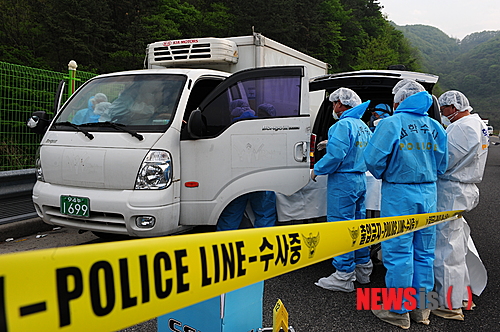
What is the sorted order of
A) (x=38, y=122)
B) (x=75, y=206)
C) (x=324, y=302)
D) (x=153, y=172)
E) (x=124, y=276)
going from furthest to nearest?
(x=38, y=122) → (x=75, y=206) → (x=153, y=172) → (x=324, y=302) → (x=124, y=276)

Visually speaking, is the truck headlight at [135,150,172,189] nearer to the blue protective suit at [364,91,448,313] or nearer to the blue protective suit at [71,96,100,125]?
the blue protective suit at [71,96,100,125]

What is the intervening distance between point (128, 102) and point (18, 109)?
3.56m

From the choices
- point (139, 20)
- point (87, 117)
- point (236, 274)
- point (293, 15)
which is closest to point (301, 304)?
point (236, 274)

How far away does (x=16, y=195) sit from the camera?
5.11 m

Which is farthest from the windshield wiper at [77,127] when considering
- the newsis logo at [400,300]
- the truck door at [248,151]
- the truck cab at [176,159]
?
the newsis logo at [400,300]

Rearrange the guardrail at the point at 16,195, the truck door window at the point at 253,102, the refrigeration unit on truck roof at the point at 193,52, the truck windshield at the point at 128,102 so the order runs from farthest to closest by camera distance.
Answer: the refrigeration unit on truck roof at the point at 193,52 → the guardrail at the point at 16,195 → the truck windshield at the point at 128,102 → the truck door window at the point at 253,102

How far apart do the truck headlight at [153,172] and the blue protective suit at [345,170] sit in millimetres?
1478

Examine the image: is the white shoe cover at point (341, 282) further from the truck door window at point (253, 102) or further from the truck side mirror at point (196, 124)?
the truck side mirror at point (196, 124)

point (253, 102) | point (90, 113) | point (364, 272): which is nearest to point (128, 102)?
point (90, 113)

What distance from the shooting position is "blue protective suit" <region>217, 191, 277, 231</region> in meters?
4.17

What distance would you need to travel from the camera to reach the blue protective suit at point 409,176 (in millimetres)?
3172

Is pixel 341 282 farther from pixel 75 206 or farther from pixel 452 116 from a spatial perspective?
pixel 75 206

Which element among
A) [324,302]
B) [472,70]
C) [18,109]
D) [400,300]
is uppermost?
[472,70]

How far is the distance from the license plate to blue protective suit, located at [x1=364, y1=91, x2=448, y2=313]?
2.63 meters
